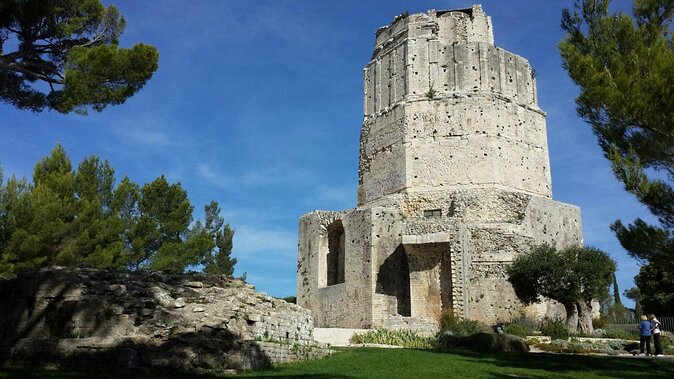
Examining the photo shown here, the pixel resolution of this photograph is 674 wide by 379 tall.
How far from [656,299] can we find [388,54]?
19.8 meters

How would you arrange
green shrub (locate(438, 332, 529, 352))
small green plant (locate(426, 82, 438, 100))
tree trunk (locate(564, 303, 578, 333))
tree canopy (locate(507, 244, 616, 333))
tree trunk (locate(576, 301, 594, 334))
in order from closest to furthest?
green shrub (locate(438, 332, 529, 352)), tree canopy (locate(507, 244, 616, 333)), tree trunk (locate(564, 303, 578, 333)), tree trunk (locate(576, 301, 594, 334)), small green plant (locate(426, 82, 438, 100))

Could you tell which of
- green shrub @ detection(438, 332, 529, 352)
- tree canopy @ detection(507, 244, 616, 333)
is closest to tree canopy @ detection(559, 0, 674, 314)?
green shrub @ detection(438, 332, 529, 352)

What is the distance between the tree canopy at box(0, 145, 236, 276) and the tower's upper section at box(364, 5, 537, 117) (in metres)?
12.0

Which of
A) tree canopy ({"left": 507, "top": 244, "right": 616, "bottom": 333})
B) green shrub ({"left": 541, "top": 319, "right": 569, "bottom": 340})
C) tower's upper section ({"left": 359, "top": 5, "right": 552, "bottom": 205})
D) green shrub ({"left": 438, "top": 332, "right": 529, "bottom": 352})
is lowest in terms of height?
green shrub ({"left": 438, "top": 332, "right": 529, "bottom": 352})

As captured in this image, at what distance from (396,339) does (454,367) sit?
324 inches

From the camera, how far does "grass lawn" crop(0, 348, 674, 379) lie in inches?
366

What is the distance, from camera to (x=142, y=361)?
9344 millimetres

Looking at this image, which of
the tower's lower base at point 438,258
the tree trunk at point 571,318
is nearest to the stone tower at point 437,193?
the tower's lower base at point 438,258

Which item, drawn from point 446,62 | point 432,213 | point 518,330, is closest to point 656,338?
point 518,330

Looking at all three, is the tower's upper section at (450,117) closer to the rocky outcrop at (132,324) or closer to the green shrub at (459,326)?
the green shrub at (459,326)

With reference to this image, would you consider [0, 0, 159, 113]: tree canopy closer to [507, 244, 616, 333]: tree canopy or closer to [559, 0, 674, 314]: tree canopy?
[559, 0, 674, 314]: tree canopy

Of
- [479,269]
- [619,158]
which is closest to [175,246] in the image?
[479,269]

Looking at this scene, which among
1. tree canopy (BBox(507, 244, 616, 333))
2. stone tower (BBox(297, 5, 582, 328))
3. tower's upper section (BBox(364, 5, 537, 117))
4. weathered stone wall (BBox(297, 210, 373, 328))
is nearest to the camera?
tree canopy (BBox(507, 244, 616, 333))

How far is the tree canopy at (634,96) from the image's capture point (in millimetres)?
10539
